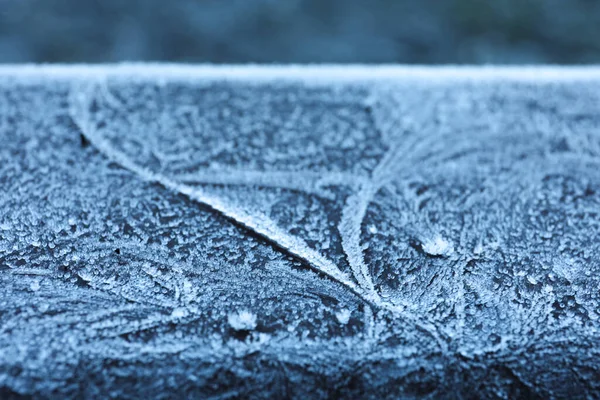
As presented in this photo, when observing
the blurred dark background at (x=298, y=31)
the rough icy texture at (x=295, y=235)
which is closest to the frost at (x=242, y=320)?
the rough icy texture at (x=295, y=235)

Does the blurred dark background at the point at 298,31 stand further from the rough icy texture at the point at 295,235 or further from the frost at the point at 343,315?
the frost at the point at 343,315

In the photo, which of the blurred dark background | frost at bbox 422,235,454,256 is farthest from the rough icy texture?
the blurred dark background

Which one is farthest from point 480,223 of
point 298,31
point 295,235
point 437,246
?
point 298,31

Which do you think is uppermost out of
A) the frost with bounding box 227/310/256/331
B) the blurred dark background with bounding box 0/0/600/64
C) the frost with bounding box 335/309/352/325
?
the blurred dark background with bounding box 0/0/600/64

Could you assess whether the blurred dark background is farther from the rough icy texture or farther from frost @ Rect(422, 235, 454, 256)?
frost @ Rect(422, 235, 454, 256)

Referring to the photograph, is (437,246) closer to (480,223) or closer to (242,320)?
(480,223)

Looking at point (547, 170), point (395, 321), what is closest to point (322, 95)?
point (547, 170)

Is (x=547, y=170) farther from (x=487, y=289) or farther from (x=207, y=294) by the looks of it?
(x=207, y=294)
